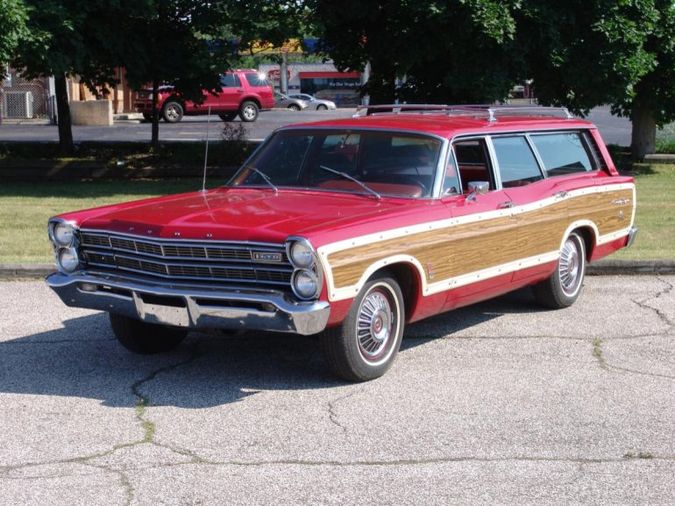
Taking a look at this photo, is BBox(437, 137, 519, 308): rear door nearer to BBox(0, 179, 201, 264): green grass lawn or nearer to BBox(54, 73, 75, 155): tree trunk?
BBox(0, 179, 201, 264): green grass lawn

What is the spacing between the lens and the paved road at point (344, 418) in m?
5.16

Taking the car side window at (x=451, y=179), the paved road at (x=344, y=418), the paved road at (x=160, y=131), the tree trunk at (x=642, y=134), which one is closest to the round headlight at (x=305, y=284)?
the paved road at (x=344, y=418)

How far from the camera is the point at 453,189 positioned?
25.6ft

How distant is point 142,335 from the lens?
303 inches

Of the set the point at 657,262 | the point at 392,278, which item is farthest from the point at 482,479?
the point at 657,262

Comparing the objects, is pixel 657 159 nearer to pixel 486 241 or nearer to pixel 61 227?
pixel 486 241

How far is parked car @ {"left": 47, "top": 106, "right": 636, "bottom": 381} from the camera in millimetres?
6523

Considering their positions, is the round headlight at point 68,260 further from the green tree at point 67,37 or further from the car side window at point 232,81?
the car side window at point 232,81

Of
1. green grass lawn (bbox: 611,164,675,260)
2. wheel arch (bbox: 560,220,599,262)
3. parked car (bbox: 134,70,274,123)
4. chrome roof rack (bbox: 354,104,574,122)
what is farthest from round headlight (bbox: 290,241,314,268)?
parked car (bbox: 134,70,274,123)

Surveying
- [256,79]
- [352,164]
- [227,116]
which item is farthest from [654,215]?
[256,79]

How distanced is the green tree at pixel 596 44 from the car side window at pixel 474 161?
368 inches

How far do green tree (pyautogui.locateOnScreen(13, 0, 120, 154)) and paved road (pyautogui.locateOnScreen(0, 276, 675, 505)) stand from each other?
28.0 ft

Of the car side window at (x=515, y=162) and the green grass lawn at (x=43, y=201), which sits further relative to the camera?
the green grass lawn at (x=43, y=201)

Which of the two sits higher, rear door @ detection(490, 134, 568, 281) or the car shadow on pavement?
rear door @ detection(490, 134, 568, 281)
